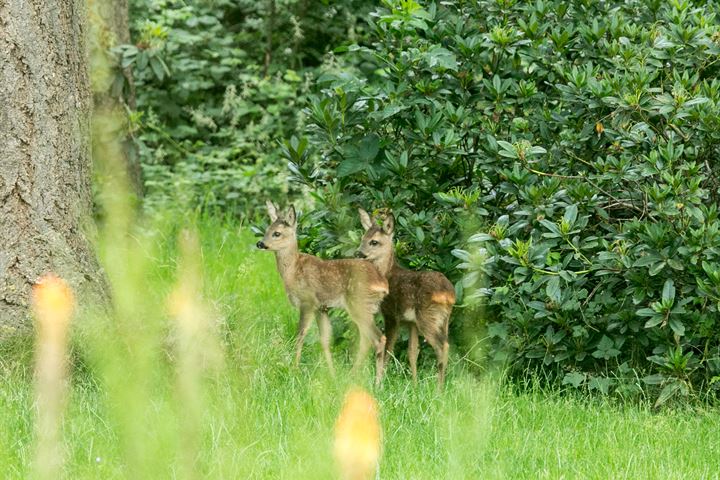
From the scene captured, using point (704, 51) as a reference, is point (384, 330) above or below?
below

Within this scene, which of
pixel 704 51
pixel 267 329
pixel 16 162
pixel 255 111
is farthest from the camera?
pixel 255 111

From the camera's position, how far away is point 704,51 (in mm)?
6703

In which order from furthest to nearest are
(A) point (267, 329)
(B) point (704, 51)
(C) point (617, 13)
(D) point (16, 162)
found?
(A) point (267, 329) → (C) point (617, 13) → (B) point (704, 51) → (D) point (16, 162)

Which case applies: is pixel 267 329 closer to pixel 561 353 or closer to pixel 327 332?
pixel 327 332

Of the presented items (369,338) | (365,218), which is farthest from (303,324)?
(365,218)

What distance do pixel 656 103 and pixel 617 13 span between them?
1069 millimetres

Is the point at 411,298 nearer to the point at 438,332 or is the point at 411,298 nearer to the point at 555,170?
the point at 438,332

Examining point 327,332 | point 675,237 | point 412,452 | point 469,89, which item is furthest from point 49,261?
point 675,237

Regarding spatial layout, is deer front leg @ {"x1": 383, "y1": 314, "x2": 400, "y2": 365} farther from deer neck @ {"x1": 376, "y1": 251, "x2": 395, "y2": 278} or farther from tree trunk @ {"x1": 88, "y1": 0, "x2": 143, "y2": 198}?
tree trunk @ {"x1": 88, "y1": 0, "x2": 143, "y2": 198}

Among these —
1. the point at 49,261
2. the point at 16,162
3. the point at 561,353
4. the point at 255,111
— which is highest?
the point at 16,162

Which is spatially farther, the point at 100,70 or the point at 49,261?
the point at 100,70

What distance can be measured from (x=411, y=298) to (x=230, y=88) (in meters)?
7.71

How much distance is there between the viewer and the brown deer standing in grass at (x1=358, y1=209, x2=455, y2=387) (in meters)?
6.84

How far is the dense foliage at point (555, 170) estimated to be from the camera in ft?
21.1
